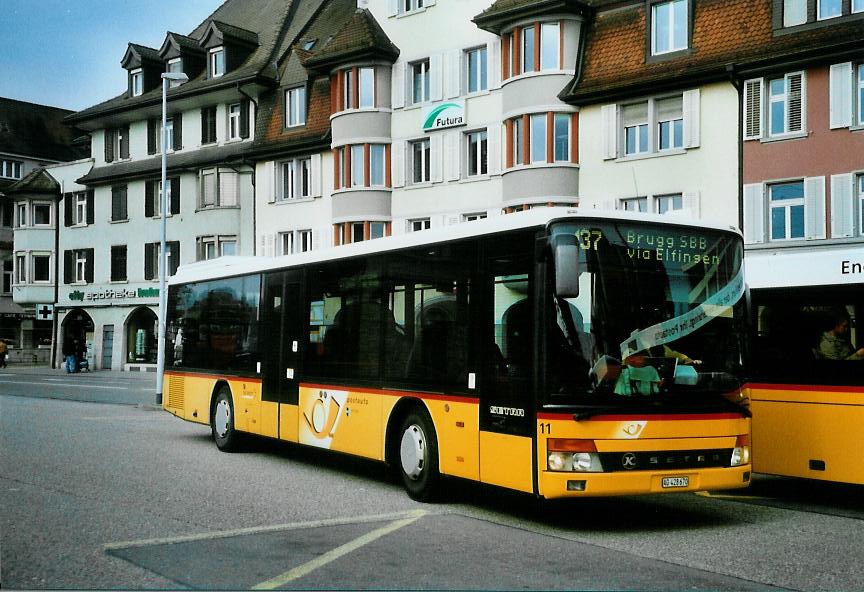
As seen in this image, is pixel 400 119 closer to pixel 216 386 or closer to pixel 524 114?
pixel 524 114

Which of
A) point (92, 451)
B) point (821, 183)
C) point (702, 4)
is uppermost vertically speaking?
point (702, 4)

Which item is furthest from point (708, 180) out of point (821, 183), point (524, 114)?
point (524, 114)

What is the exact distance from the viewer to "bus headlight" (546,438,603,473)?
9.28 meters

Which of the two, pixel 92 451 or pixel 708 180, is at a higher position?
pixel 708 180

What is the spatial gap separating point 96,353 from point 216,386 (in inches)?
1583

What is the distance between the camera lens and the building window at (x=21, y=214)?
199ft

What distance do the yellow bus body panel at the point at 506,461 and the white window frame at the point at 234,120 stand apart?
3854 centimetres

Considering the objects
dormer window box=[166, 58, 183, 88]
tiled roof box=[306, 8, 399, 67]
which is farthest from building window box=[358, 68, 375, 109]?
dormer window box=[166, 58, 183, 88]

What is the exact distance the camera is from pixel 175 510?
33.9 feet

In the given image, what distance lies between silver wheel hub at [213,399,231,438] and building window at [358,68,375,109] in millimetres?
23939

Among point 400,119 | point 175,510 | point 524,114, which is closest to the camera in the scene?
point 175,510

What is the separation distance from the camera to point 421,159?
38438mm

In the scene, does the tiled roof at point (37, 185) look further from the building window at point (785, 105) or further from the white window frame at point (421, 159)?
the building window at point (785, 105)

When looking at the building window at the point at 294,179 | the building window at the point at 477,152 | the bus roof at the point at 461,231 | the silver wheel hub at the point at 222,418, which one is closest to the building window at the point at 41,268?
the building window at the point at 294,179
